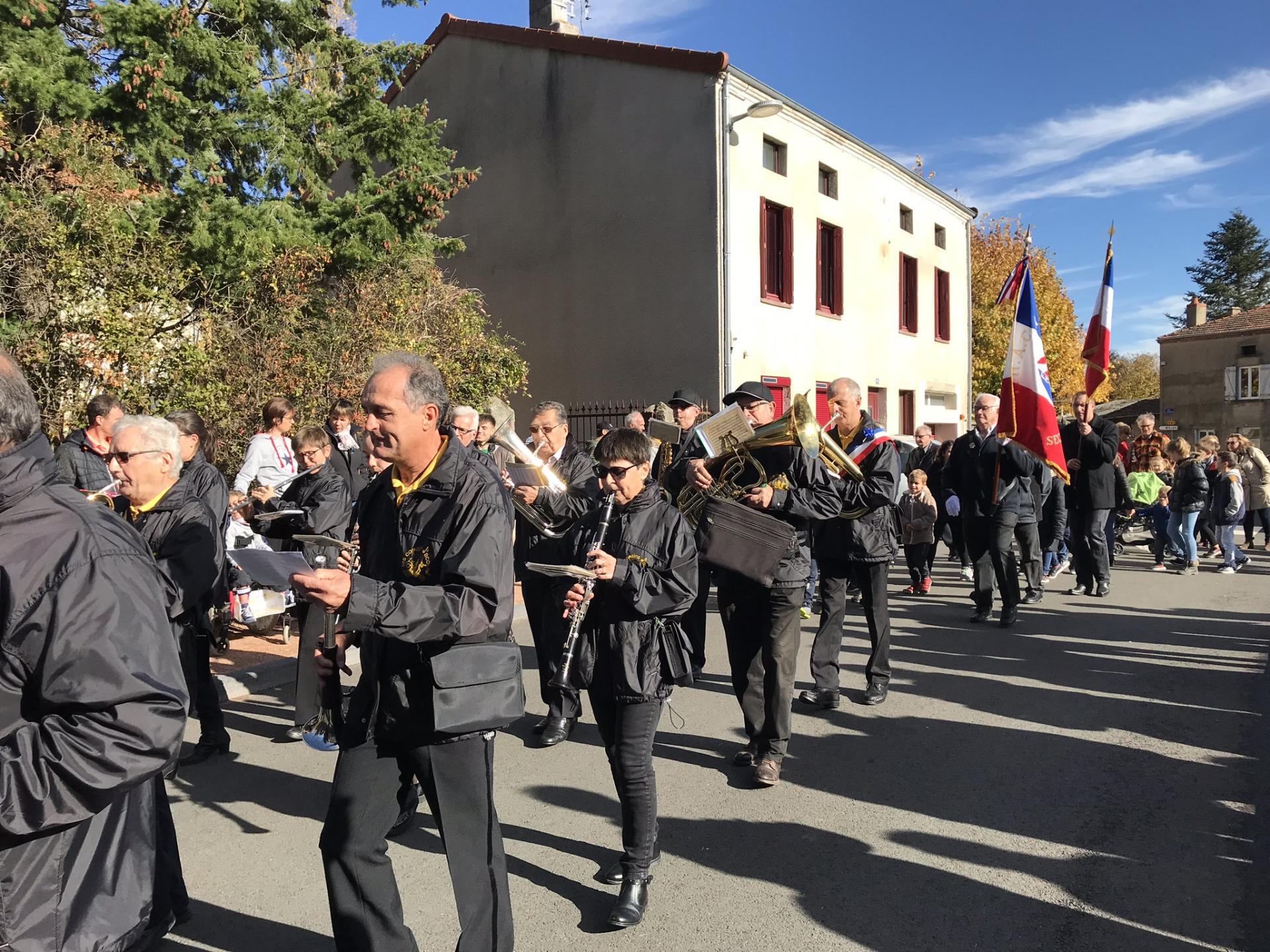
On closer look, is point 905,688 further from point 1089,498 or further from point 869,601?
point 1089,498

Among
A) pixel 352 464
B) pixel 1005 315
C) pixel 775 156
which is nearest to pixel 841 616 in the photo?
pixel 352 464

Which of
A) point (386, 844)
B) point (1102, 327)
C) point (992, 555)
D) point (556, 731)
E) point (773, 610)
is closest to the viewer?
point (386, 844)

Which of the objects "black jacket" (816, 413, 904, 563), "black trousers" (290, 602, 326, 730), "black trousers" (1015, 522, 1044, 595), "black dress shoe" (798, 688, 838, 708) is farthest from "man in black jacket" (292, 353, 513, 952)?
"black trousers" (1015, 522, 1044, 595)

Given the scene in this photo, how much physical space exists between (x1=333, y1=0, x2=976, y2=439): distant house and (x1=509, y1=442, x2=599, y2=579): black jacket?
1102 cm

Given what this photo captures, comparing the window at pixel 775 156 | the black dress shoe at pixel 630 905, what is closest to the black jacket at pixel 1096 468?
the black dress shoe at pixel 630 905

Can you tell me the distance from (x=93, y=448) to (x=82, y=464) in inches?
22.4

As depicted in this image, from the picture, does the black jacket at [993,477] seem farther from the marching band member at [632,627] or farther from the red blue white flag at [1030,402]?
the marching band member at [632,627]

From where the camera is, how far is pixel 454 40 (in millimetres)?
20812

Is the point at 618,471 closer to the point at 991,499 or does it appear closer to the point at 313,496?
the point at 313,496

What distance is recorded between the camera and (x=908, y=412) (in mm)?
24125

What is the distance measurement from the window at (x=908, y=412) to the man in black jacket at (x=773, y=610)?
19525 mm

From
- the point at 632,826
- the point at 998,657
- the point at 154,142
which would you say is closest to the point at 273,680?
the point at 632,826

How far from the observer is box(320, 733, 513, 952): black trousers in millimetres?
2611

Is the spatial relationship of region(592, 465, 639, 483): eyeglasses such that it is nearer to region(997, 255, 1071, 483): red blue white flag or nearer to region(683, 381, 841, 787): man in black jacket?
region(683, 381, 841, 787): man in black jacket
